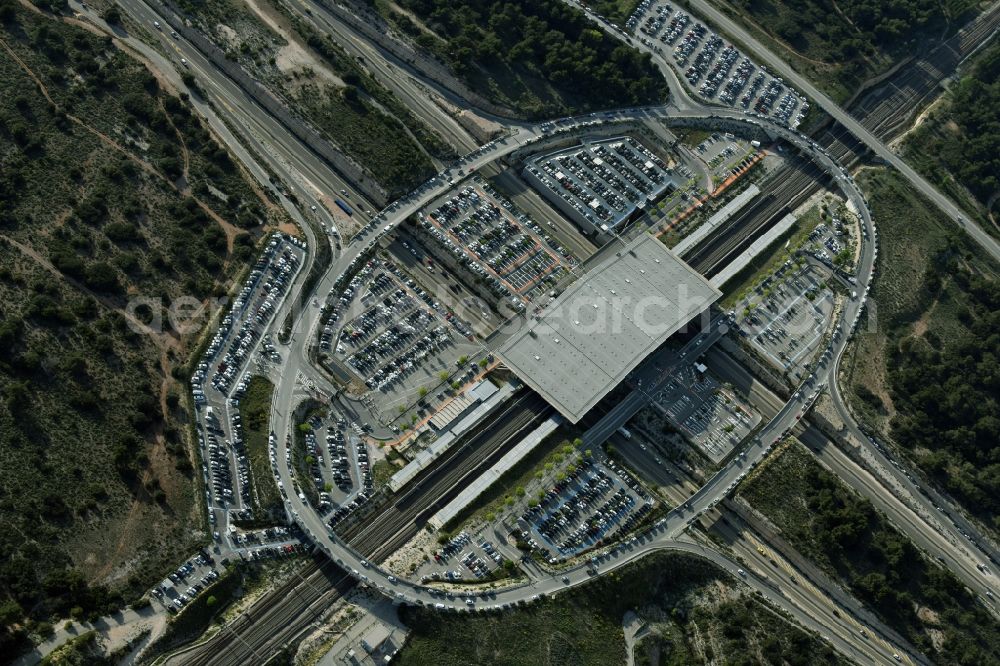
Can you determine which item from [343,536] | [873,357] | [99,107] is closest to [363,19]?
[99,107]

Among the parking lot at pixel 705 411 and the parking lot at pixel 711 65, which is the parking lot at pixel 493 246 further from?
the parking lot at pixel 711 65

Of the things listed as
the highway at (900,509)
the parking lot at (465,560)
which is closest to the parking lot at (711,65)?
the highway at (900,509)

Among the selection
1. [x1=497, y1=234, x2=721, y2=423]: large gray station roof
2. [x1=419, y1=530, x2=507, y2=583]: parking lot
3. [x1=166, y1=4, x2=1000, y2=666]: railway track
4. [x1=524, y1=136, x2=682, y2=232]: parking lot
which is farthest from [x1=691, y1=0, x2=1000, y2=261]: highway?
[x1=419, y1=530, x2=507, y2=583]: parking lot

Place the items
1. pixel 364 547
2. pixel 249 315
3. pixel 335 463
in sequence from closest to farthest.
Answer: pixel 364 547 → pixel 335 463 → pixel 249 315

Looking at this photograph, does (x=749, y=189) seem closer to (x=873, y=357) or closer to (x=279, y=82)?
(x=873, y=357)

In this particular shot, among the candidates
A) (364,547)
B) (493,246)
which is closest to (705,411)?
(493,246)

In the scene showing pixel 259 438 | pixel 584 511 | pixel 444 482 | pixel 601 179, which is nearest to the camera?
pixel 259 438

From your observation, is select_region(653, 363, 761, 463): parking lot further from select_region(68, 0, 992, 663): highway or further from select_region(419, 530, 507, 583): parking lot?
select_region(419, 530, 507, 583): parking lot

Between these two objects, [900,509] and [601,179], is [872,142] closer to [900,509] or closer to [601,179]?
[601,179]
